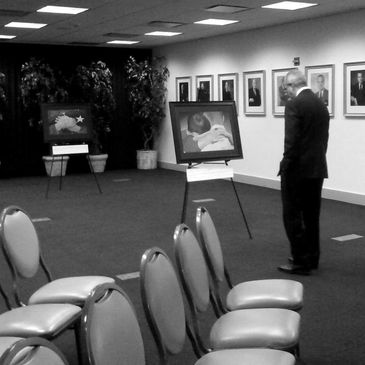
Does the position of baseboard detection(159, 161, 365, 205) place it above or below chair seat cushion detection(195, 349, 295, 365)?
below

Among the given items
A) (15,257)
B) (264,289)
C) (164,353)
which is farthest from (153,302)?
(15,257)

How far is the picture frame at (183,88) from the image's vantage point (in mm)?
11422

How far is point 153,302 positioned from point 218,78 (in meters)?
8.86

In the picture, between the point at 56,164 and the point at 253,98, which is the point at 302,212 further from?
the point at 56,164

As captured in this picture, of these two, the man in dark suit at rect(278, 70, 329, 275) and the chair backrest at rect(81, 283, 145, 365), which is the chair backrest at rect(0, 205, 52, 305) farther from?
the man in dark suit at rect(278, 70, 329, 275)

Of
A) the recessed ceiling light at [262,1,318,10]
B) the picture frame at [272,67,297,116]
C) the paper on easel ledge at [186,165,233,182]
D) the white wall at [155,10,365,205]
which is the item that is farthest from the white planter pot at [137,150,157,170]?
the paper on easel ledge at [186,165,233,182]

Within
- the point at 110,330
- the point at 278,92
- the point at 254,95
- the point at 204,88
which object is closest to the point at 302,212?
the point at 110,330

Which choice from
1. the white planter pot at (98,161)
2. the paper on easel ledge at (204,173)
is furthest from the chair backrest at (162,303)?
the white planter pot at (98,161)

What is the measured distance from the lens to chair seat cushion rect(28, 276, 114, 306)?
2896 millimetres

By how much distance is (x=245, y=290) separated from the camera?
298 centimetres

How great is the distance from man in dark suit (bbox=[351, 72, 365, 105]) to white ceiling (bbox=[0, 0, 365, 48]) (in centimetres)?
95

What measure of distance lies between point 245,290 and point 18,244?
1247 millimetres

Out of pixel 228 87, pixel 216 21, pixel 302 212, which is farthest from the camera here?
pixel 228 87

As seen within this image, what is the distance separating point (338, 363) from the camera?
10.1 feet
